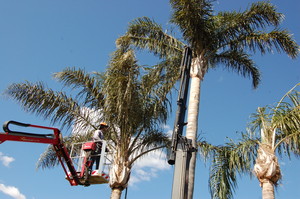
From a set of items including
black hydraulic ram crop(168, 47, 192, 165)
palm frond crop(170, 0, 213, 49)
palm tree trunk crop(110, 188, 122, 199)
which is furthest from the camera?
palm frond crop(170, 0, 213, 49)

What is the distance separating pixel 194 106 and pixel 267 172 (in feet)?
9.14

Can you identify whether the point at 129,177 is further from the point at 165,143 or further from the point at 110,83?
the point at 110,83

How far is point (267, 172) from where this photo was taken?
30.8ft

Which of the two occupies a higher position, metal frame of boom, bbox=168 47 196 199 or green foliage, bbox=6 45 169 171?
green foliage, bbox=6 45 169 171

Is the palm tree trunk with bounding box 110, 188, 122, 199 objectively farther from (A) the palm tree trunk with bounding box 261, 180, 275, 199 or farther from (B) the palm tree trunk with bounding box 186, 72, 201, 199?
(A) the palm tree trunk with bounding box 261, 180, 275, 199

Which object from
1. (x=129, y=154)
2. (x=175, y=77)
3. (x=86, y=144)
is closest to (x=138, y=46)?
(x=175, y=77)

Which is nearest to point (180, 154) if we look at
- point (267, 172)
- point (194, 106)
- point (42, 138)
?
point (42, 138)

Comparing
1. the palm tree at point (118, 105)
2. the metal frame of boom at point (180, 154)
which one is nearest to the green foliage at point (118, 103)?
the palm tree at point (118, 105)

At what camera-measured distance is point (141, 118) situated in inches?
435

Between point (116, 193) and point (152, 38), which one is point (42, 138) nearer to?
point (116, 193)

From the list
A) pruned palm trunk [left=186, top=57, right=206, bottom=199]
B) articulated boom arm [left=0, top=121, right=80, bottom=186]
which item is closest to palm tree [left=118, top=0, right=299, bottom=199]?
pruned palm trunk [left=186, top=57, right=206, bottom=199]

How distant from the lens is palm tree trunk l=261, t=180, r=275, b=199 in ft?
30.2

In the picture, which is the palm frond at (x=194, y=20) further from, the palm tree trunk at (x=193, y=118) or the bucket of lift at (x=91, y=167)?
the bucket of lift at (x=91, y=167)

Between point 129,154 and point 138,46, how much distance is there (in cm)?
389
